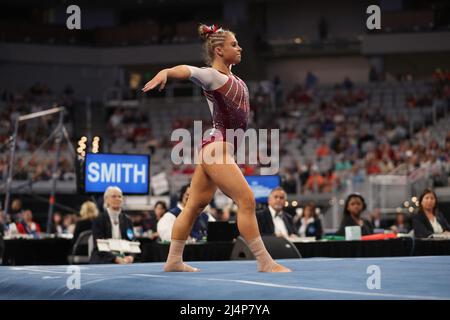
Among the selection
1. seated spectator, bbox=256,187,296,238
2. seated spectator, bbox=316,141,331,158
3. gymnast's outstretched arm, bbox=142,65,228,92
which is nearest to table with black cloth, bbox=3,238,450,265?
seated spectator, bbox=256,187,296,238

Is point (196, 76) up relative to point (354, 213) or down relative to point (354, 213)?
up

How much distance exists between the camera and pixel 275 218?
1166 cm

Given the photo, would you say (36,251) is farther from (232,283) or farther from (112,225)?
(232,283)

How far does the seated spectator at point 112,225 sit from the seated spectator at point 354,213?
2.62 metres

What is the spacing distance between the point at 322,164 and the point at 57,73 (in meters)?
14.5

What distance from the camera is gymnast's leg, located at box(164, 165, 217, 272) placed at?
5969mm

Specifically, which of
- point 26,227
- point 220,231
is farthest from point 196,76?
point 26,227

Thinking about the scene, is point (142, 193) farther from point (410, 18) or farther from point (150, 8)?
point (150, 8)

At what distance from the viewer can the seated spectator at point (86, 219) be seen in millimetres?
11836

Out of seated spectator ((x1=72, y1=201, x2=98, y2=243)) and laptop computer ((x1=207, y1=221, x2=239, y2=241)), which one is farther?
seated spectator ((x1=72, y1=201, x2=98, y2=243))

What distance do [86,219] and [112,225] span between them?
2057mm

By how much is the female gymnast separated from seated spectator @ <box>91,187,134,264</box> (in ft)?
12.1

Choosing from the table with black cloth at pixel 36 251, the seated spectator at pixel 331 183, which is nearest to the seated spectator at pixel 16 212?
the table with black cloth at pixel 36 251

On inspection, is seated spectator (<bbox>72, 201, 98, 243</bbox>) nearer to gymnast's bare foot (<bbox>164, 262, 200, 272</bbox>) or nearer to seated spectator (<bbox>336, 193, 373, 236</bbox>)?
seated spectator (<bbox>336, 193, 373, 236</bbox>)
